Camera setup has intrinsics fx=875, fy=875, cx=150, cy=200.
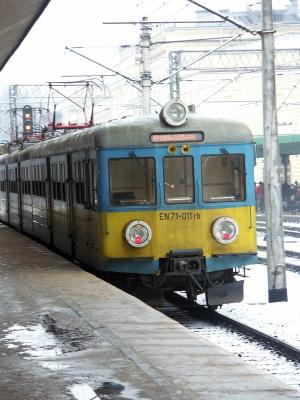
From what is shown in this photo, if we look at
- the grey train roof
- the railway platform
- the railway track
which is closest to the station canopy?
the grey train roof

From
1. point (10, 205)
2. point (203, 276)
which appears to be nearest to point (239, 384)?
point (203, 276)

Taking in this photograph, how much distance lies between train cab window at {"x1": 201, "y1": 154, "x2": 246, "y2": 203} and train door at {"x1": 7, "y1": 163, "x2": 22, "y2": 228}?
11.0 m

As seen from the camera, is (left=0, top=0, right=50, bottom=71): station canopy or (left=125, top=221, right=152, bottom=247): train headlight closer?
(left=125, top=221, right=152, bottom=247): train headlight

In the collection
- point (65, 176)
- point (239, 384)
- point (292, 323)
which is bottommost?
point (292, 323)

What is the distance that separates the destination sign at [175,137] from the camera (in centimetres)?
1119

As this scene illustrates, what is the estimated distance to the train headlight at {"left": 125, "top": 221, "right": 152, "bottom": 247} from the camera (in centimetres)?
1095

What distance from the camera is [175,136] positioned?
11.2m

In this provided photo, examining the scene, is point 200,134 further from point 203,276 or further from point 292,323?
point 292,323

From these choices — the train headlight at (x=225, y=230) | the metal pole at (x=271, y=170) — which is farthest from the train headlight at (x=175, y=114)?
the metal pole at (x=271, y=170)

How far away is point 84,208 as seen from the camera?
12.1 m

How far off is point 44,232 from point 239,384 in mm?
11559

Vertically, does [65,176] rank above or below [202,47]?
below

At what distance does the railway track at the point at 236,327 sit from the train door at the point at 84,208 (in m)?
1.42

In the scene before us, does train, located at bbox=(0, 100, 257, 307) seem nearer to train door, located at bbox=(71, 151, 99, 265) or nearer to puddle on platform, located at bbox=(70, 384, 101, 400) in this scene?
train door, located at bbox=(71, 151, 99, 265)
